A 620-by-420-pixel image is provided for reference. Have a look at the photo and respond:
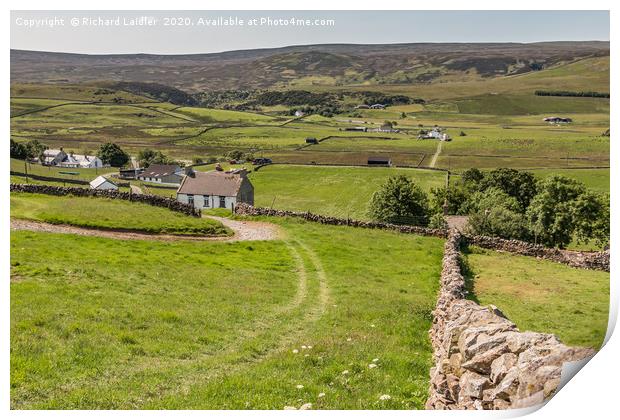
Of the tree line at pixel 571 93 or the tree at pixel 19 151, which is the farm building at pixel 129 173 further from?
the tree line at pixel 571 93

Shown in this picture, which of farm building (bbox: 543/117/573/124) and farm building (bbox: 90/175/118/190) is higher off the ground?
farm building (bbox: 543/117/573/124)

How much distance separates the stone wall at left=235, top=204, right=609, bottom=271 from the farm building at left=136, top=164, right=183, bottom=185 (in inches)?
1055

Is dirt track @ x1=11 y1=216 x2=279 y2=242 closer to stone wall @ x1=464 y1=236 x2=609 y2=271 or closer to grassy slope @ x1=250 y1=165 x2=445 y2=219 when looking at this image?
stone wall @ x1=464 y1=236 x2=609 y2=271

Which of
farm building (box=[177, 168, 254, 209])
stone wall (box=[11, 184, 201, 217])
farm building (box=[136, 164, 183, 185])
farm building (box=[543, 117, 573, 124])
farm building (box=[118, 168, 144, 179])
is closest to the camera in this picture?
stone wall (box=[11, 184, 201, 217])

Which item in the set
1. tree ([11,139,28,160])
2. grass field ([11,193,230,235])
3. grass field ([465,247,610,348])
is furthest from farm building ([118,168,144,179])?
grass field ([465,247,610,348])

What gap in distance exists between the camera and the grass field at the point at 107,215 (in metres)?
31.1

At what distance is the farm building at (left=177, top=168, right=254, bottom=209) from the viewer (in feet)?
182

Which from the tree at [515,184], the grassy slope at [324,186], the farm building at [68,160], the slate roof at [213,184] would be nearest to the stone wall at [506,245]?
the slate roof at [213,184]

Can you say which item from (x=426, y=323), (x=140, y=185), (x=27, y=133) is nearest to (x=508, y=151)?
(x=140, y=185)

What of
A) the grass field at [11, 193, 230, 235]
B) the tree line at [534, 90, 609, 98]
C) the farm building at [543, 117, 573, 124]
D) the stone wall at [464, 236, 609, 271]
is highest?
the tree line at [534, 90, 609, 98]

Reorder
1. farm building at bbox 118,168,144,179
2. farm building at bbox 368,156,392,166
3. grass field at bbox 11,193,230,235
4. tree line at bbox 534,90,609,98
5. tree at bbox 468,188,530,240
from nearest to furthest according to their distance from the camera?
grass field at bbox 11,193,230,235
tree at bbox 468,188,530,240
farm building at bbox 118,168,144,179
farm building at bbox 368,156,392,166
tree line at bbox 534,90,609,98

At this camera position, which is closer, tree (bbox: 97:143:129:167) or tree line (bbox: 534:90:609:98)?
tree (bbox: 97:143:129:167)

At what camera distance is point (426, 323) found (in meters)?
18.5

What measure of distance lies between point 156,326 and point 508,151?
105 meters
